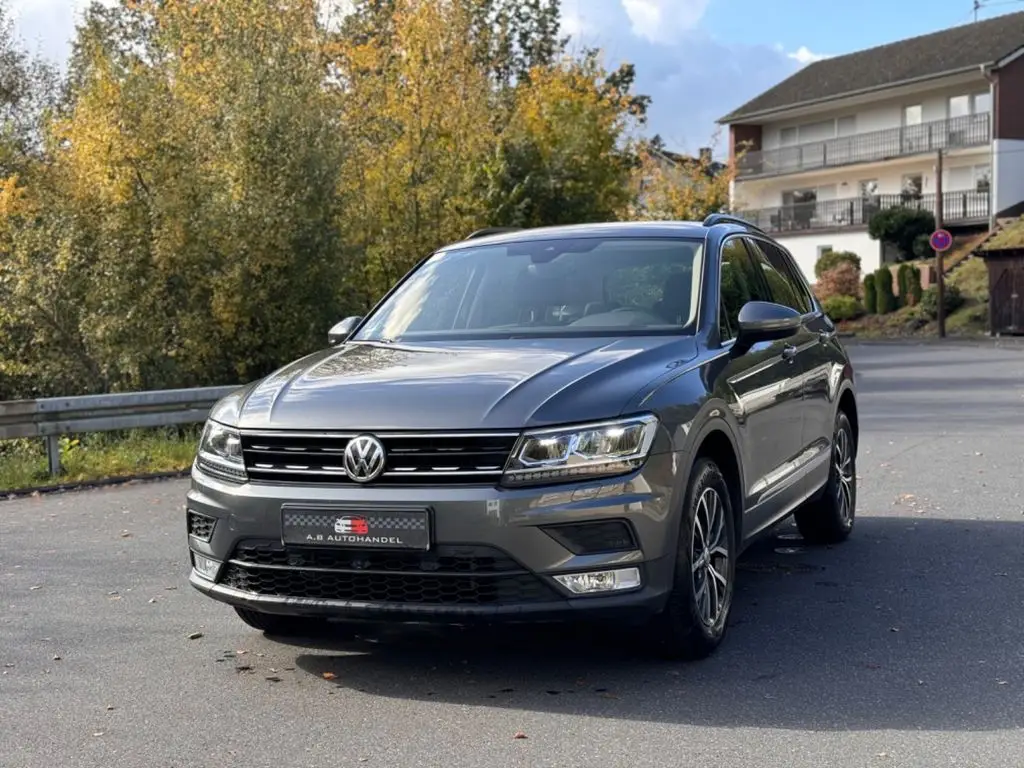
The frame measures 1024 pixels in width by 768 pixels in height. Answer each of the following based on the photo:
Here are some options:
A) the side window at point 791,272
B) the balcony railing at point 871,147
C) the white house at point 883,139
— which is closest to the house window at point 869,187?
the white house at point 883,139

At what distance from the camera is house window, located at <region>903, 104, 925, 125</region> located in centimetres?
5409

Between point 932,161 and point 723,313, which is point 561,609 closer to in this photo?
point 723,313

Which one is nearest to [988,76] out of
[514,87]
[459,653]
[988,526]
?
[514,87]

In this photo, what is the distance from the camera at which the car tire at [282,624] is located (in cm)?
577

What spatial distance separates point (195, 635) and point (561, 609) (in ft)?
6.71

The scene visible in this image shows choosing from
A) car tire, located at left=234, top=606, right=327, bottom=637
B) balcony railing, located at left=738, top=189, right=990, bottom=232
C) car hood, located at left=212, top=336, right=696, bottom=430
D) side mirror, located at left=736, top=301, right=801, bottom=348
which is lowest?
car tire, located at left=234, top=606, right=327, bottom=637

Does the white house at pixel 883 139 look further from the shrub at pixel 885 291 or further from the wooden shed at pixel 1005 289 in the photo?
the wooden shed at pixel 1005 289

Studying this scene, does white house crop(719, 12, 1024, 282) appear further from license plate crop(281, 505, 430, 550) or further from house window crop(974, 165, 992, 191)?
license plate crop(281, 505, 430, 550)

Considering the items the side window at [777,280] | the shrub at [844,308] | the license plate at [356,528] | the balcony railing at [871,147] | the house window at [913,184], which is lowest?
the shrub at [844,308]

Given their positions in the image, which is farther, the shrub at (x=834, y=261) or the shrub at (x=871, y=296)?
the shrub at (x=834, y=261)

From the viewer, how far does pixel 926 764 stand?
4.18 meters

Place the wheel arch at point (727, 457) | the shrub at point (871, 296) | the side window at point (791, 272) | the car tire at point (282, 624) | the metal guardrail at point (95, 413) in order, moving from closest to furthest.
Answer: the wheel arch at point (727, 457)
the car tire at point (282, 624)
the side window at point (791, 272)
the metal guardrail at point (95, 413)
the shrub at point (871, 296)

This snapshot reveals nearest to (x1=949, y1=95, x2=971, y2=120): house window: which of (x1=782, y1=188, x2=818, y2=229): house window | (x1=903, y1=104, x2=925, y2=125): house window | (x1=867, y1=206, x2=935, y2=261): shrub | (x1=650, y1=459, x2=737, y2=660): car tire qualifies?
(x1=903, y1=104, x2=925, y2=125): house window

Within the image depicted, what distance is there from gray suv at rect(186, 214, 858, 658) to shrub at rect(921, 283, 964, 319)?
127ft
